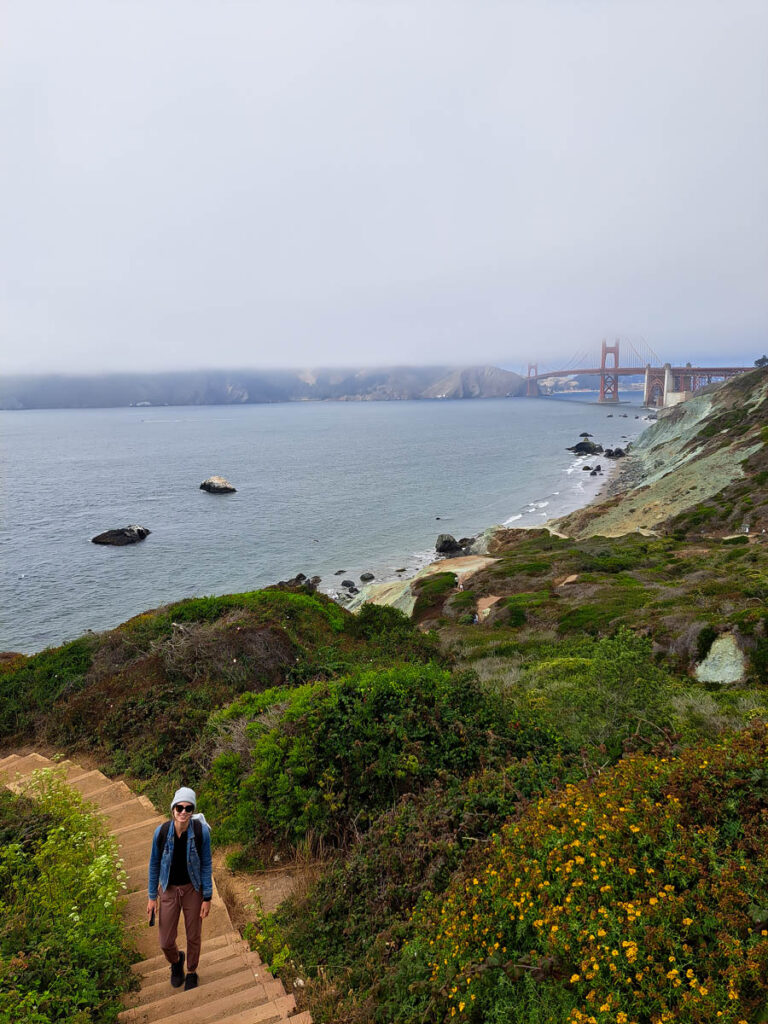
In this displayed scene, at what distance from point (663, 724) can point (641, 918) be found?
4.82 meters

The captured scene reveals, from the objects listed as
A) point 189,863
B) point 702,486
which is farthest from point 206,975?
point 702,486

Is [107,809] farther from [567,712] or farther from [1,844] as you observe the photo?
[567,712]

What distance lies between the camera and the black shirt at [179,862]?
5.55 meters

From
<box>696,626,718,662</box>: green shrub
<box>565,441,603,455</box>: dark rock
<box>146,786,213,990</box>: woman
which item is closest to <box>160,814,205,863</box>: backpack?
<box>146,786,213,990</box>: woman

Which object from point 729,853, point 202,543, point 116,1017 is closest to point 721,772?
point 729,853

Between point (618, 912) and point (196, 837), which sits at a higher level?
point (618, 912)

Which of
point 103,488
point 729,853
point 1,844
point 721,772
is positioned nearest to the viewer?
point 729,853

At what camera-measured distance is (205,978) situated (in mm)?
5477

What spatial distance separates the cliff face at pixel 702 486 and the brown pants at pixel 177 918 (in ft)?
123

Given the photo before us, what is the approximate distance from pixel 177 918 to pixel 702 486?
52.0 meters

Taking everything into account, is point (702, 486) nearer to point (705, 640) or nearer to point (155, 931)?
point (705, 640)

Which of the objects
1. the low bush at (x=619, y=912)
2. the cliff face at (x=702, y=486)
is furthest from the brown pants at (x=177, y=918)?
the cliff face at (x=702, y=486)

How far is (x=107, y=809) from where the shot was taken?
28.4 ft

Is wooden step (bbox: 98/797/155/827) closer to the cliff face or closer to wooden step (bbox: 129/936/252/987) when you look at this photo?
wooden step (bbox: 129/936/252/987)
